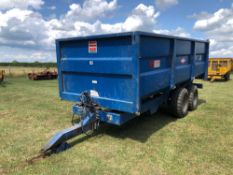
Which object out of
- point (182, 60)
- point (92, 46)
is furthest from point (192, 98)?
point (92, 46)

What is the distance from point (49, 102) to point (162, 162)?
553 centimetres

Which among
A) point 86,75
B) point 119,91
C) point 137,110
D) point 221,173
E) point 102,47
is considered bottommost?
point 221,173

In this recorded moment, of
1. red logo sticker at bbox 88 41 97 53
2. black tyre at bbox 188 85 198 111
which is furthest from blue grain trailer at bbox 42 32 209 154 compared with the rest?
black tyre at bbox 188 85 198 111

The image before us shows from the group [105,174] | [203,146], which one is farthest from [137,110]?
[203,146]

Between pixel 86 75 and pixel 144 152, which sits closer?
pixel 144 152

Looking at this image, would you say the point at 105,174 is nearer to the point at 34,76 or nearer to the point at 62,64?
the point at 62,64

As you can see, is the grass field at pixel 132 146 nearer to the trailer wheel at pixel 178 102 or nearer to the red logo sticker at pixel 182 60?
the trailer wheel at pixel 178 102

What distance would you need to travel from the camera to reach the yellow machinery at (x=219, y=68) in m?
14.5

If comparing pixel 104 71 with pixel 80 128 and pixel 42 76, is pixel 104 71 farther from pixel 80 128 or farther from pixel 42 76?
pixel 42 76

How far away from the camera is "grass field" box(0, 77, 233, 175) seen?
10.3ft

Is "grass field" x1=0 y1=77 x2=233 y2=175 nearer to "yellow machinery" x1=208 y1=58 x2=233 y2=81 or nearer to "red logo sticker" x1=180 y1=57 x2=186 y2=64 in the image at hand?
"red logo sticker" x1=180 y1=57 x2=186 y2=64

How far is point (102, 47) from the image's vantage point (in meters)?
3.81

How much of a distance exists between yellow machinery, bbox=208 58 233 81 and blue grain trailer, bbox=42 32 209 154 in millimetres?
10981

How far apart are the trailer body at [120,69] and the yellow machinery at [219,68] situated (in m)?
11.1
